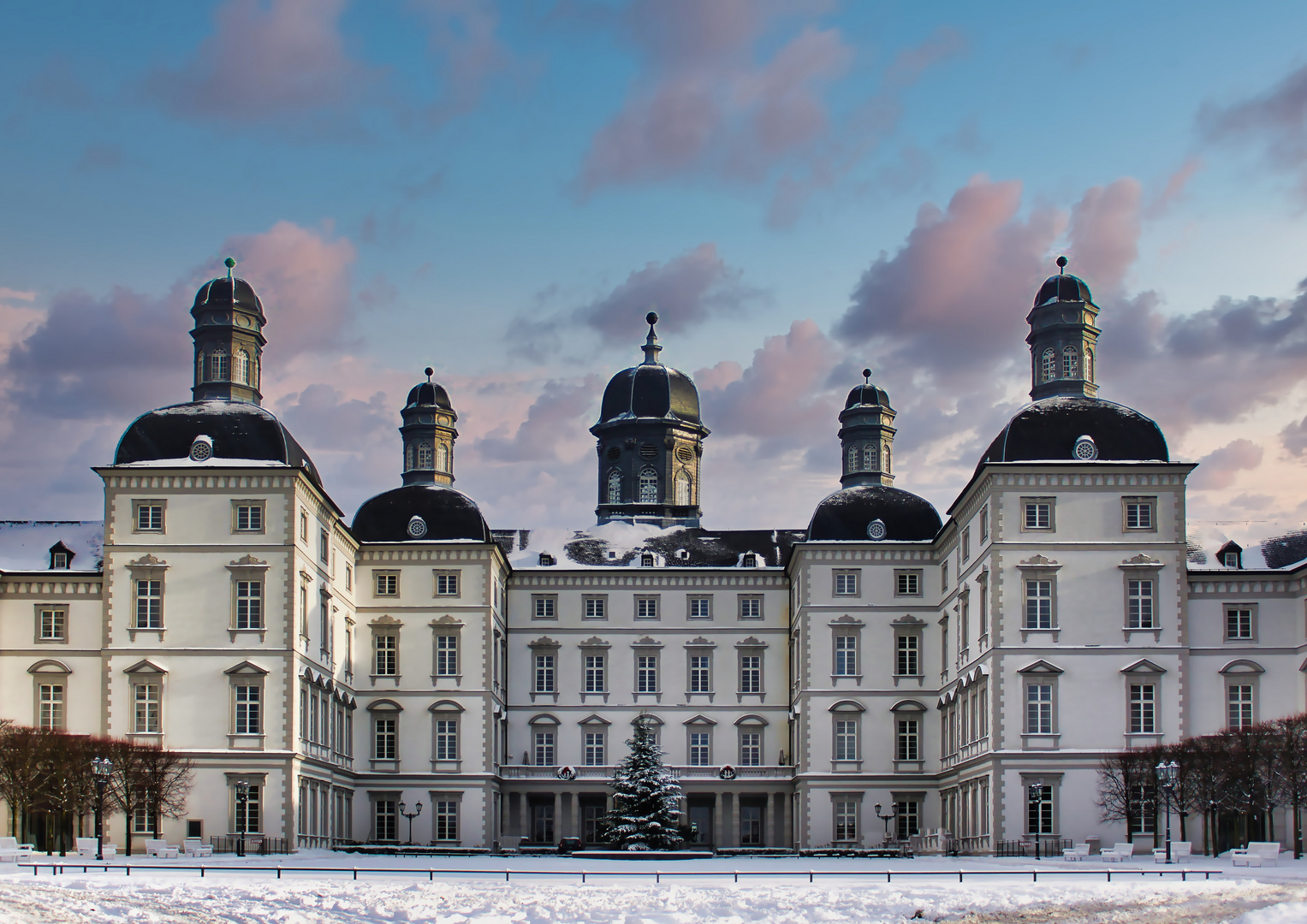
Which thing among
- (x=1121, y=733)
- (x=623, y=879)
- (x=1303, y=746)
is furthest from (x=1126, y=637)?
(x=623, y=879)

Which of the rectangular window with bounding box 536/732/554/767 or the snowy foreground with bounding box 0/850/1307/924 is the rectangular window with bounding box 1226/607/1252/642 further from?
the rectangular window with bounding box 536/732/554/767

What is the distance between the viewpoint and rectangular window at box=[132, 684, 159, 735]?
187 feet

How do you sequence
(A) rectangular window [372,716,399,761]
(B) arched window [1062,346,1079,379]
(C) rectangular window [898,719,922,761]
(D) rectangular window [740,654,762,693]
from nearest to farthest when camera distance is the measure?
1. (B) arched window [1062,346,1079,379]
2. (A) rectangular window [372,716,399,761]
3. (C) rectangular window [898,719,922,761]
4. (D) rectangular window [740,654,762,693]

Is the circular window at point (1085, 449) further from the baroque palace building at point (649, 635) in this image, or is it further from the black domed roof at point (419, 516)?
the black domed roof at point (419, 516)

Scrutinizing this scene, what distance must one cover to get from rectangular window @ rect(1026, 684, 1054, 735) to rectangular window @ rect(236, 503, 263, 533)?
26988 mm

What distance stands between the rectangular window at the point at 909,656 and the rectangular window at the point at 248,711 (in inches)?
1095

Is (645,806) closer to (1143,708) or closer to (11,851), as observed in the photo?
(1143,708)

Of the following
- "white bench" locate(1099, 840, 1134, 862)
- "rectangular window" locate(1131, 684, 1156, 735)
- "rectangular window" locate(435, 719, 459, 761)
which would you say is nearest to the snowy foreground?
"white bench" locate(1099, 840, 1134, 862)

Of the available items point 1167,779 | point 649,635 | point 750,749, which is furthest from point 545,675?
point 1167,779

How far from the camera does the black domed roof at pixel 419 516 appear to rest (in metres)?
71.8

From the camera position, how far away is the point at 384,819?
6950 centimetres

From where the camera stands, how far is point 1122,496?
58000mm

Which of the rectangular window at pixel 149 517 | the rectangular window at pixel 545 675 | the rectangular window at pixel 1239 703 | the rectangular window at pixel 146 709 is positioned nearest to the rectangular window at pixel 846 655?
the rectangular window at pixel 545 675

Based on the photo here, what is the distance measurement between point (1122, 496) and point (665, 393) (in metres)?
34.5
